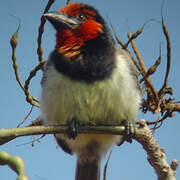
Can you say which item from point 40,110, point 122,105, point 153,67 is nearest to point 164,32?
point 153,67

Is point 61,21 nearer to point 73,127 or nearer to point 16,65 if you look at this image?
point 16,65

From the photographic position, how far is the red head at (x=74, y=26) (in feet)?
9.52

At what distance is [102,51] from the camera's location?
2924 millimetres

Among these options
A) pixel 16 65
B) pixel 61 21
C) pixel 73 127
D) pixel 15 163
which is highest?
pixel 61 21

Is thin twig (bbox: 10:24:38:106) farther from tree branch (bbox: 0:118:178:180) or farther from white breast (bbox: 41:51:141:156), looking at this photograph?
tree branch (bbox: 0:118:178:180)

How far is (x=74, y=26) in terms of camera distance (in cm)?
301

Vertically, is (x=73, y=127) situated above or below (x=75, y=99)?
below

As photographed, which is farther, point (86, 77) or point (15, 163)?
point (86, 77)

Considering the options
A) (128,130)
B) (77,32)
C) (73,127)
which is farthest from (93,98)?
(77,32)

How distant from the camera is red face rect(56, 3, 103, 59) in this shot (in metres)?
2.89

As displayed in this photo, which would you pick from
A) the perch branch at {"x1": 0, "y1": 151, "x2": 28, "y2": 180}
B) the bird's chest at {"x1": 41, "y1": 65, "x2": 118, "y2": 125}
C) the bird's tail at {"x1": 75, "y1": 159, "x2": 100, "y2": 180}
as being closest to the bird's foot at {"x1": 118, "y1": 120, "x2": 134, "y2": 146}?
the bird's chest at {"x1": 41, "y1": 65, "x2": 118, "y2": 125}

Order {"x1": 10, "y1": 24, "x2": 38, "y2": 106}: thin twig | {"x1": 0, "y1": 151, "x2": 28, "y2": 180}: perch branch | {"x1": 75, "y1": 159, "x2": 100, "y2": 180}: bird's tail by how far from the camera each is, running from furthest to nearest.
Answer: {"x1": 75, "y1": 159, "x2": 100, "y2": 180}: bird's tail → {"x1": 10, "y1": 24, "x2": 38, "y2": 106}: thin twig → {"x1": 0, "y1": 151, "x2": 28, "y2": 180}: perch branch

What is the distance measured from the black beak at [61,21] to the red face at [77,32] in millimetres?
32

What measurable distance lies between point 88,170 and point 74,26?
1.51m
